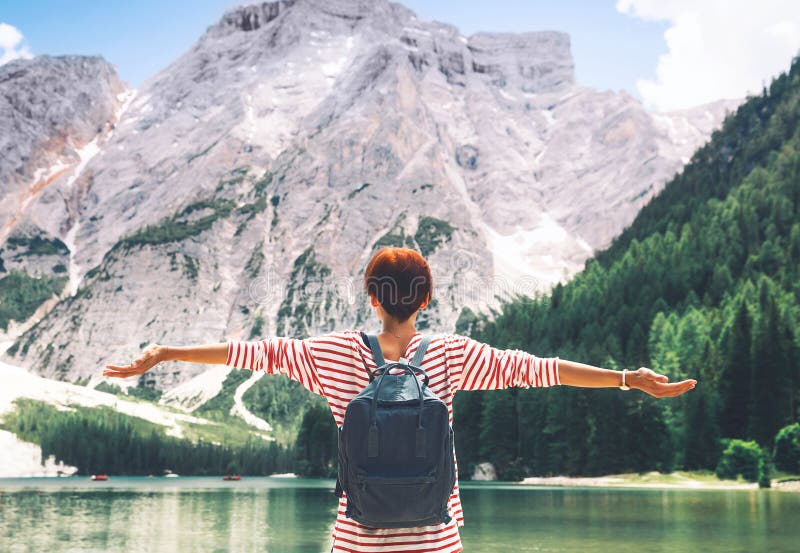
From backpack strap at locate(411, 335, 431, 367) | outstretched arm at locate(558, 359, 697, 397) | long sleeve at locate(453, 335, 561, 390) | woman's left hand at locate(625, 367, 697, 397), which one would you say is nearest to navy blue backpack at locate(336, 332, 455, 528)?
backpack strap at locate(411, 335, 431, 367)

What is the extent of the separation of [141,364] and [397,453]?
1948 millimetres

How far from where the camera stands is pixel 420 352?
7.37 metres

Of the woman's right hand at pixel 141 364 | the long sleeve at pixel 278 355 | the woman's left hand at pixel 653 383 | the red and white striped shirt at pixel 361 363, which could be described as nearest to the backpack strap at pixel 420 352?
the red and white striped shirt at pixel 361 363

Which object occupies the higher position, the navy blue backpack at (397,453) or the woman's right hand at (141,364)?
the woman's right hand at (141,364)

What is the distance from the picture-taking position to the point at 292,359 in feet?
24.7

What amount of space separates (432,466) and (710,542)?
134 ft

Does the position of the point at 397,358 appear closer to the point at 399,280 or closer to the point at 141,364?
the point at 399,280

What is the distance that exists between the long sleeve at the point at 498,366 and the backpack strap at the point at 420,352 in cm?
24

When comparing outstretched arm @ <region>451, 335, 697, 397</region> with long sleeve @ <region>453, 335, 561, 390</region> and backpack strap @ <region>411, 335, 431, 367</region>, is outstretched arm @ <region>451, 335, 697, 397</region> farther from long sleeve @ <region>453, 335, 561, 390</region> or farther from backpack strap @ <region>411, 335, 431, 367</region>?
backpack strap @ <region>411, 335, 431, 367</region>

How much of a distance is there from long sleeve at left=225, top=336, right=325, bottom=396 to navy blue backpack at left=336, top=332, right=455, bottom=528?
0.68m

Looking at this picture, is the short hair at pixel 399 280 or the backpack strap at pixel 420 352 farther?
the short hair at pixel 399 280

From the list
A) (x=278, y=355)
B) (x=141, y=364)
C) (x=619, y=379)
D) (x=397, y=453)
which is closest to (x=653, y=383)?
(x=619, y=379)

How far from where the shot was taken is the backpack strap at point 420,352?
7.31 metres

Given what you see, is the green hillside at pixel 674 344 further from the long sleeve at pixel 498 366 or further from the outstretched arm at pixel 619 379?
the long sleeve at pixel 498 366
